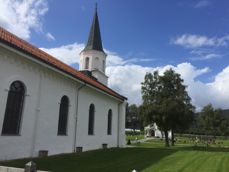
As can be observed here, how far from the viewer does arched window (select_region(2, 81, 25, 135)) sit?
40.2 ft

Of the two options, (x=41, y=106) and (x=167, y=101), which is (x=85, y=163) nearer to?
(x=41, y=106)

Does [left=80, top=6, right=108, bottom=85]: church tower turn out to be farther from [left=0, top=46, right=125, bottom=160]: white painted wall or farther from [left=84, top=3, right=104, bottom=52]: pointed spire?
[left=0, top=46, right=125, bottom=160]: white painted wall

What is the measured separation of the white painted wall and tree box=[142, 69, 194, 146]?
18658mm

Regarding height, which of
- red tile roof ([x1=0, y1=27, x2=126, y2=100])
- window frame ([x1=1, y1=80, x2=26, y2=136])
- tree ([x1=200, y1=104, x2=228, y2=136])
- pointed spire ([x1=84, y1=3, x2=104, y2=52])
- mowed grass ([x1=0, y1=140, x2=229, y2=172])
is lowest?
mowed grass ([x1=0, y1=140, x2=229, y2=172])

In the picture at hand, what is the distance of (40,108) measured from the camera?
565 inches

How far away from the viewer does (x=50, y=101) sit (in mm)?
15297

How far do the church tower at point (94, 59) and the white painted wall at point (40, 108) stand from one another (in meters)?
11.9

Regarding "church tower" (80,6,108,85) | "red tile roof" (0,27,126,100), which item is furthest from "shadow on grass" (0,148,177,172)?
"church tower" (80,6,108,85)

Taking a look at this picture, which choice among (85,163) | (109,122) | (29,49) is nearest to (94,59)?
(109,122)

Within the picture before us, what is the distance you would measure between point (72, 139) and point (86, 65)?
53.9 feet

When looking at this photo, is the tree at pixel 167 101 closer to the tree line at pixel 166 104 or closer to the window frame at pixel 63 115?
the tree line at pixel 166 104

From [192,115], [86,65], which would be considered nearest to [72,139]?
[86,65]

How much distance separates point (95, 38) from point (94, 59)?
128 inches

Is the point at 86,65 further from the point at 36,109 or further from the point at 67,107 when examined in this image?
the point at 36,109
